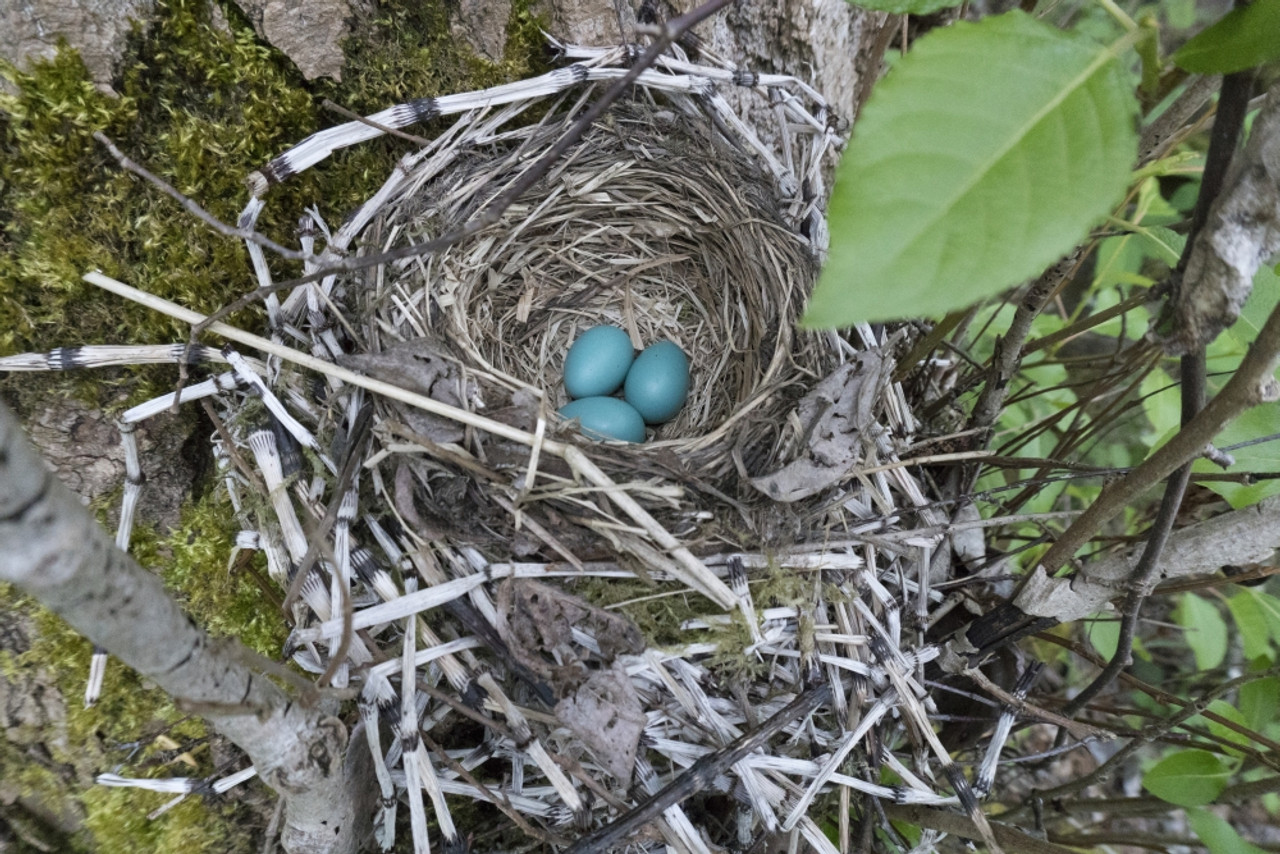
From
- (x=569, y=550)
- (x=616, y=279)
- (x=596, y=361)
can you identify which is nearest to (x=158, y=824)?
(x=569, y=550)

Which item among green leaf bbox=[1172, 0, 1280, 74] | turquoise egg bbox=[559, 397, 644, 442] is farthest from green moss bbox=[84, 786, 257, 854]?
green leaf bbox=[1172, 0, 1280, 74]

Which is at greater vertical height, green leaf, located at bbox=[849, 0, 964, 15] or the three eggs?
green leaf, located at bbox=[849, 0, 964, 15]

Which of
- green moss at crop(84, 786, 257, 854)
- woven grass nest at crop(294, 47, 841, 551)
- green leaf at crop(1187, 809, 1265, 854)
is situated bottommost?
green moss at crop(84, 786, 257, 854)

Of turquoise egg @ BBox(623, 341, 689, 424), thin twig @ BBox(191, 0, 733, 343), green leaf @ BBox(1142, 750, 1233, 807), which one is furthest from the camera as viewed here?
turquoise egg @ BBox(623, 341, 689, 424)

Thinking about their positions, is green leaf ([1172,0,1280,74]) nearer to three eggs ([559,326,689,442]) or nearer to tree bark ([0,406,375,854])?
tree bark ([0,406,375,854])

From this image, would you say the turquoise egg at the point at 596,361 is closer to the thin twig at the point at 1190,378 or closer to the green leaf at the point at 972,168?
the thin twig at the point at 1190,378

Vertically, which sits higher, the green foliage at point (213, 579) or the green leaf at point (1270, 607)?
the green leaf at point (1270, 607)

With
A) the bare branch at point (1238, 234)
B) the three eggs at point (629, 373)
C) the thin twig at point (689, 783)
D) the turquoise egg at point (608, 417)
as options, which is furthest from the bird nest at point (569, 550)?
the bare branch at point (1238, 234)

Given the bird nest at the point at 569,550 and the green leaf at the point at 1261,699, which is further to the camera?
the green leaf at the point at 1261,699
